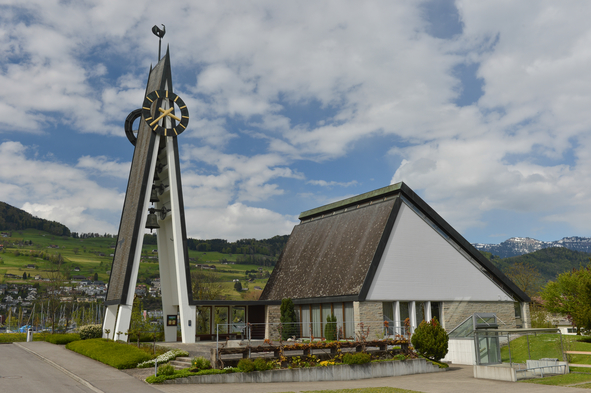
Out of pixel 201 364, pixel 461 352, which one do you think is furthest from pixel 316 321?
pixel 201 364

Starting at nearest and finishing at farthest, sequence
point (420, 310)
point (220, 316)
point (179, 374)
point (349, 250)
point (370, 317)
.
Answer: point (179, 374)
point (370, 317)
point (420, 310)
point (349, 250)
point (220, 316)

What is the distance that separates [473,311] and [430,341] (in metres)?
9.11

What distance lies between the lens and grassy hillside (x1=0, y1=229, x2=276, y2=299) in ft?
486

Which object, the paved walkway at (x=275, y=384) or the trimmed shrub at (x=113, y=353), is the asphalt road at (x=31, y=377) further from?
the trimmed shrub at (x=113, y=353)

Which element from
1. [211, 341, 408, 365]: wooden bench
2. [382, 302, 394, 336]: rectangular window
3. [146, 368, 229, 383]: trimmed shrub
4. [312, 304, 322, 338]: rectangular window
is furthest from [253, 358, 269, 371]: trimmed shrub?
[382, 302, 394, 336]: rectangular window

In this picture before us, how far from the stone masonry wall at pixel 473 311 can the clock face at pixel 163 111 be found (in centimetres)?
2129

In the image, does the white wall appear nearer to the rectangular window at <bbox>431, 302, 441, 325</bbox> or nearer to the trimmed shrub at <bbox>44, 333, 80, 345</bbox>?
the rectangular window at <bbox>431, 302, 441, 325</bbox>

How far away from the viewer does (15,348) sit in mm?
28922

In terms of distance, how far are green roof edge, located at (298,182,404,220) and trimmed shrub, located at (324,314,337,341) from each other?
29.5 feet

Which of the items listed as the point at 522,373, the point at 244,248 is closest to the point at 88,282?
the point at 244,248

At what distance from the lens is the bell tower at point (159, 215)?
27.0m

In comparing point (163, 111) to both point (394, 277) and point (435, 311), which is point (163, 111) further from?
point (435, 311)

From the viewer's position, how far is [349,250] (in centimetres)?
2950

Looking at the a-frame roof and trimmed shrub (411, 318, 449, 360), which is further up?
the a-frame roof
